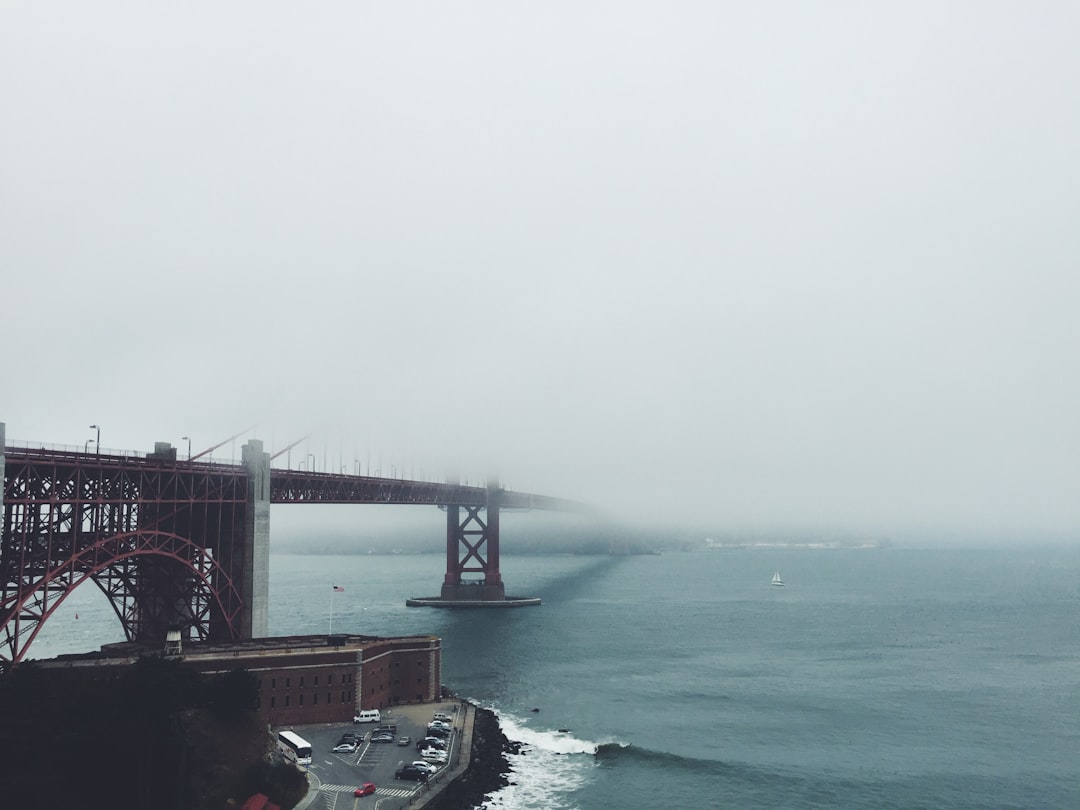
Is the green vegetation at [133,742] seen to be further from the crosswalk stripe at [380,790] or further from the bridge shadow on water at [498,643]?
the bridge shadow on water at [498,643]

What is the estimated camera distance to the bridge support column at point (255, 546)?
61.6m

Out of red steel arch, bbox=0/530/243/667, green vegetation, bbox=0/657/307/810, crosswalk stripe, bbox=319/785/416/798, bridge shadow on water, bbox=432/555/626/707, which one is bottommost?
bridge shadow on water, bbox=432/555/626/707

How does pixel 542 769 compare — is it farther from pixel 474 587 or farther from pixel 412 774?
pixel 474 587

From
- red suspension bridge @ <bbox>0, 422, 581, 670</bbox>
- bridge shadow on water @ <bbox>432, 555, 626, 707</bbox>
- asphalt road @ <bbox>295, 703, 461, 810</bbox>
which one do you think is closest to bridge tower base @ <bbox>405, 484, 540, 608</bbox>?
bridge shadow on water @ <bbox>432, 555, 626, 707</bbox>

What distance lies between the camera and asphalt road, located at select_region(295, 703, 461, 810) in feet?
128

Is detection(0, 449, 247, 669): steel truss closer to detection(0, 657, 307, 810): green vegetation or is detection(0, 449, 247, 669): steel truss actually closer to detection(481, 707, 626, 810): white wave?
detection(0, 657, 307, 810): green vegetation

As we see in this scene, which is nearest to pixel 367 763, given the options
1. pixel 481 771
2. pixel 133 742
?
pixel 481 771

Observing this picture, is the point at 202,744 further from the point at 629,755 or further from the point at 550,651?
the point at 550,651

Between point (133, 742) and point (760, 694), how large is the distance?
160ft

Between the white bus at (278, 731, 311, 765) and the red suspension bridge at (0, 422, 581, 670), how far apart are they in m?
12.8

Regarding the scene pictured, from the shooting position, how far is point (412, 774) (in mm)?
42219

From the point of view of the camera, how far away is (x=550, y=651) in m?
85.6

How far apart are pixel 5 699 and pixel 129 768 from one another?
5680 mm

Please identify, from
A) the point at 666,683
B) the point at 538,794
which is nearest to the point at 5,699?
the point at 538,794
